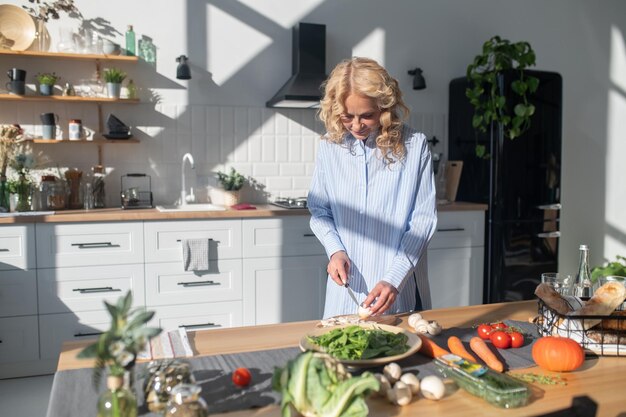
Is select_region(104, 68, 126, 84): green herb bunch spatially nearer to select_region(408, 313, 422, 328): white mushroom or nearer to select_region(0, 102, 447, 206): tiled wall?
select_region(0, 102, 447, 206): tiled wall

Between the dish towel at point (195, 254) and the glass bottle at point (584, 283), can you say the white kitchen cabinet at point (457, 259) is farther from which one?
the glass bottle at point (584, 283)

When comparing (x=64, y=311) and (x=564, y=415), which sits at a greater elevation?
(x=564, y=415)

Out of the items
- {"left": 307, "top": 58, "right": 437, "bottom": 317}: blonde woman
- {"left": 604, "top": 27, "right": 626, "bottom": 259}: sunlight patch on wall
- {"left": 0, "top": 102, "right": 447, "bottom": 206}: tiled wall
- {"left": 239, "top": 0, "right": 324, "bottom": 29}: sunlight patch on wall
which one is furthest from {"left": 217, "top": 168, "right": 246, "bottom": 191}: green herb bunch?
{"left": 604, "top": 27, "right": 626, "bottom": 259}: sunlight patch on wall

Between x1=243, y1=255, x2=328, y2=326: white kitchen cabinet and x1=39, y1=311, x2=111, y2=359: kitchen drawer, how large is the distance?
84 centimetres

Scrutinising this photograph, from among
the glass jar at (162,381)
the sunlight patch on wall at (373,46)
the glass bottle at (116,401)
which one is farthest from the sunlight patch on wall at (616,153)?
the glass bottle at (116,401)

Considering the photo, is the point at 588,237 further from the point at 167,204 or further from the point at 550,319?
the point at 550,319

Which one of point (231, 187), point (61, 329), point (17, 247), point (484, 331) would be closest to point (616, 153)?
point (231, 187)

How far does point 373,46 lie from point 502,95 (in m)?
1.02

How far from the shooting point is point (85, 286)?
11.3ft

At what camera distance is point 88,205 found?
3.82m

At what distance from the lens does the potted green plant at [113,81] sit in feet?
12.6

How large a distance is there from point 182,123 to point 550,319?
3.12 m

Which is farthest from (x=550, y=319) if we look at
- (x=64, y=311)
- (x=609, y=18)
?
(x=609, y=18)

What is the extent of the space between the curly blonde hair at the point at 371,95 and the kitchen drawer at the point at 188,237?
5.72 feet
